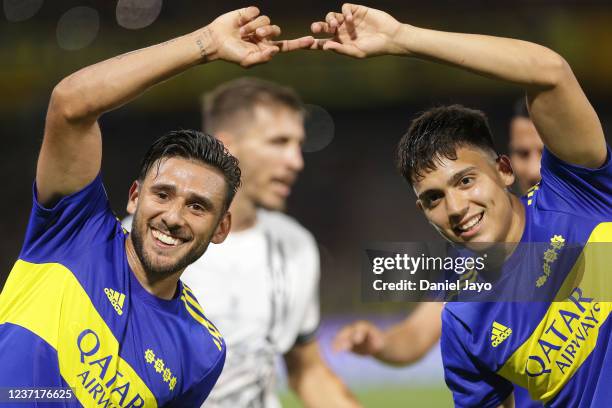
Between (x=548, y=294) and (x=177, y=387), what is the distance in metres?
1.37

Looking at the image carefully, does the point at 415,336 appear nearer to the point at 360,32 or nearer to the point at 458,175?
the point at 458,175

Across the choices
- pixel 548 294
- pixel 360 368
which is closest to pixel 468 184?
pixel 548 294

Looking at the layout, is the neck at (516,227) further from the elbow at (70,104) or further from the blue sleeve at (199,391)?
the elbow at (70,104)

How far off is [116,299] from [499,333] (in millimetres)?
1370

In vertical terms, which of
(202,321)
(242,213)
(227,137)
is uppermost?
(227,137)

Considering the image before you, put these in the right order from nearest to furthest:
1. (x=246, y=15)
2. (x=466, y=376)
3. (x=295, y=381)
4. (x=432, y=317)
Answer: (x=246, y=15)
(x=466, y=376)
(x=432, y=317)
(x=295, y=381)

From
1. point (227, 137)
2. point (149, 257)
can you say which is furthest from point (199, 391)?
point (227, 137)

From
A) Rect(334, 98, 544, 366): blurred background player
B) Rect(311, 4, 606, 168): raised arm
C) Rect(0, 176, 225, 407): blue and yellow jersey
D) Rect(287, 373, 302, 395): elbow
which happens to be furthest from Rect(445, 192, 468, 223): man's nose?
Rect(287, 373, 302, 395): elbow

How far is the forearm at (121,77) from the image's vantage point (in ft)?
9.17

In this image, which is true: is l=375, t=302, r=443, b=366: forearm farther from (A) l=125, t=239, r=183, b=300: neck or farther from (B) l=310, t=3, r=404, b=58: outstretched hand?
(B) l=310, t=3, r=404, b=58: outstretched hand

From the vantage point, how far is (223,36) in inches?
114

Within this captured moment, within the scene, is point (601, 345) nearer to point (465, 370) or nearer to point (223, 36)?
point (465, 370)

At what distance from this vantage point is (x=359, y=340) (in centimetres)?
388

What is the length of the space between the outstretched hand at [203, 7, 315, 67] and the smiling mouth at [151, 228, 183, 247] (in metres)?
0.63
